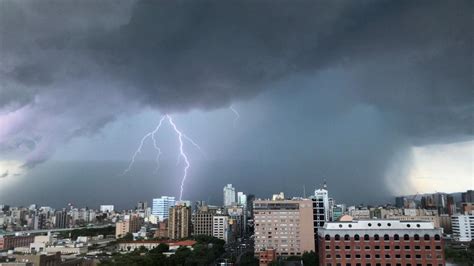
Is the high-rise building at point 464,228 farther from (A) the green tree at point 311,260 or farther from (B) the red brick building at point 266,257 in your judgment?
(B) the red brick building at point 266,257

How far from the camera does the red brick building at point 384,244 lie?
1703 cm

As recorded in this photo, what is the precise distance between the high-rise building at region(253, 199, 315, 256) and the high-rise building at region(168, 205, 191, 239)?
16.5m

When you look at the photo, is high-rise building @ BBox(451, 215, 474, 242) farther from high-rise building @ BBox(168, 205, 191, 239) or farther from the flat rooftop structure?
high-rise building @ BBox(168, 205, 191, 239)

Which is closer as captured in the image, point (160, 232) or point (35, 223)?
point (160, 232)

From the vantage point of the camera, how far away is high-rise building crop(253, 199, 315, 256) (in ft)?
102

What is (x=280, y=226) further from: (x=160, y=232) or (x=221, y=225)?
(x=160, y=232)

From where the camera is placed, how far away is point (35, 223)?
211 feet

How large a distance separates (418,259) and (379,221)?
7.40ft

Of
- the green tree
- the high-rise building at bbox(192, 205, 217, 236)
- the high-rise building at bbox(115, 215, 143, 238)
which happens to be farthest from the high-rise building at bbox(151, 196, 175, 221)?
the green tree

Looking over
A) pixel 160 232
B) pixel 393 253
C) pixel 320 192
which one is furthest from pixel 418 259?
pixel 160 232

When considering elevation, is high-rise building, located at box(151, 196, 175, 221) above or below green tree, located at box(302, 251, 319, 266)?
above

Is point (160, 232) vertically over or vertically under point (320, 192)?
under

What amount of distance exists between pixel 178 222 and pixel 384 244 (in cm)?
3249

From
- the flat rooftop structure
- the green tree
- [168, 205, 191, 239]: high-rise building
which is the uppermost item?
the flat rooftop structure
